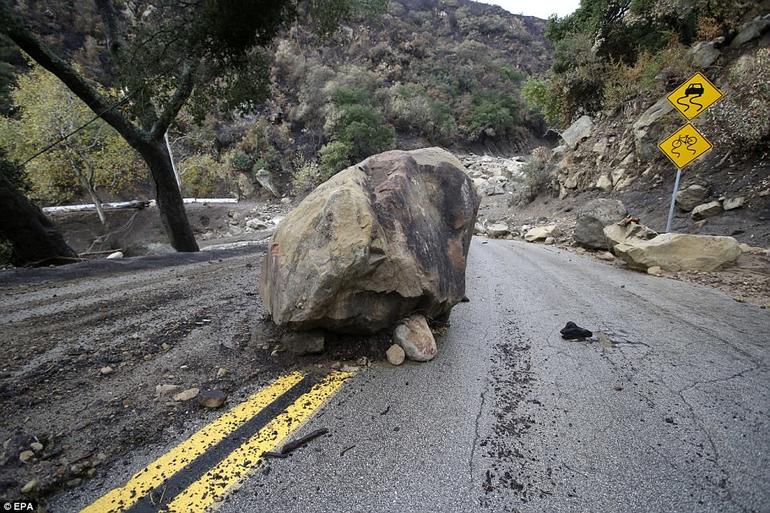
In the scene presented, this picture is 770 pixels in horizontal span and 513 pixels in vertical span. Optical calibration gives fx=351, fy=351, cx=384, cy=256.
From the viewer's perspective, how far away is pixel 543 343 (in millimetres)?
2482

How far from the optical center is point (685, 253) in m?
4.61

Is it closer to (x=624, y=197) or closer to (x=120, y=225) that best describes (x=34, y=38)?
(x=624, y=197)

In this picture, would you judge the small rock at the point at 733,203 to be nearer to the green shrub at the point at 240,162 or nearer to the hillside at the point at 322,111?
the hillside at the point at 322,111

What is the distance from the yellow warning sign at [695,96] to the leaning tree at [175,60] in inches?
237

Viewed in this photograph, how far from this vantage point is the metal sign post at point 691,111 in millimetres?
5367

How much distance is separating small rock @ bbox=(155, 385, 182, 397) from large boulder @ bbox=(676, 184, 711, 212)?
28.6ft

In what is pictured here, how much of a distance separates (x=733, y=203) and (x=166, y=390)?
8.47 metres

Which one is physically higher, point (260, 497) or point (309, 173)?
point (309, 173)

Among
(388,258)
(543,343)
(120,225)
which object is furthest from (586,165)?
(120,225)

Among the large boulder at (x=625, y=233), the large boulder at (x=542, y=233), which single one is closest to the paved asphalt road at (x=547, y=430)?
the large boulder at (x=625, y=233)

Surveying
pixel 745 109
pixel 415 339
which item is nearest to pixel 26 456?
pixel 415 339

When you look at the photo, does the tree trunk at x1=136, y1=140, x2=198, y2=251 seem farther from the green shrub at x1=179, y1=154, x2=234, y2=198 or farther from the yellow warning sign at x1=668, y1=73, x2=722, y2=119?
the green shrub at x1=179, y1=154, x2=234, y2=198

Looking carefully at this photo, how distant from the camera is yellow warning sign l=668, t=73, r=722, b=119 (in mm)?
5336

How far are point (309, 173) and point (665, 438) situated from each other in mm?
23345
